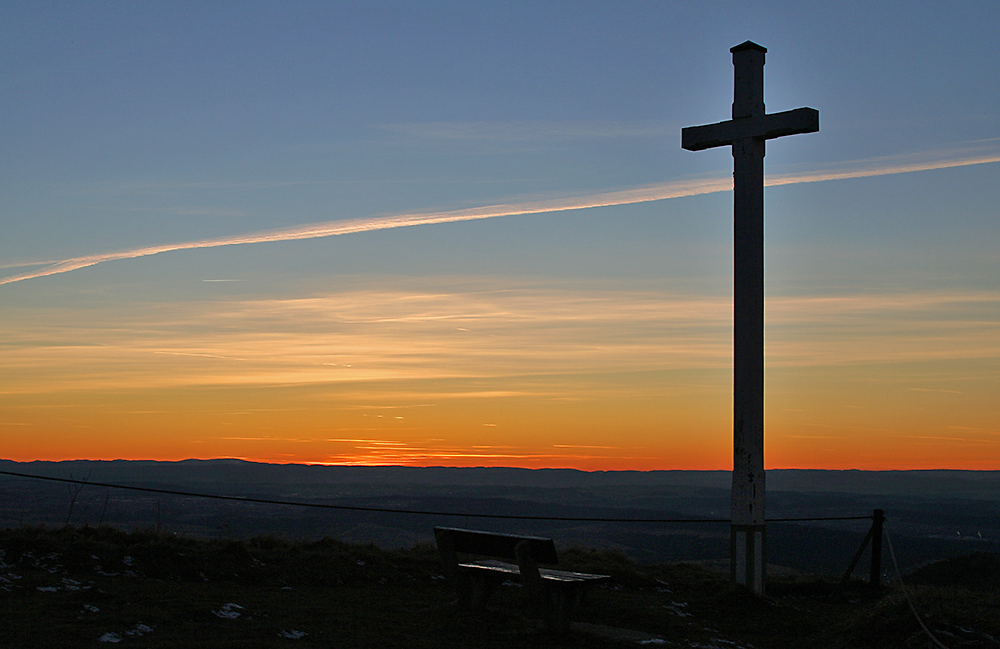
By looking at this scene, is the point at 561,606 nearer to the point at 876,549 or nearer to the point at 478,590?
the point at 478,590

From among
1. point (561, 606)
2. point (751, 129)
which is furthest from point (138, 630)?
point (751, 129)

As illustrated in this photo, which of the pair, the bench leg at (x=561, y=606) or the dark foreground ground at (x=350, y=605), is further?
the bench leg at (x=561, y=606)

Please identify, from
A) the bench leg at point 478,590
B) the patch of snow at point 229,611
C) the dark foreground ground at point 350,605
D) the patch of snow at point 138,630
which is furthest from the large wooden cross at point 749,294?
the patch of snow at point 138,630

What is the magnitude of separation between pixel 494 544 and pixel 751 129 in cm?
662

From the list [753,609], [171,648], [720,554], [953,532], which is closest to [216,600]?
[171,648]

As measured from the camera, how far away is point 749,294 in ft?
39.5

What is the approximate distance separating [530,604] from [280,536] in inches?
197

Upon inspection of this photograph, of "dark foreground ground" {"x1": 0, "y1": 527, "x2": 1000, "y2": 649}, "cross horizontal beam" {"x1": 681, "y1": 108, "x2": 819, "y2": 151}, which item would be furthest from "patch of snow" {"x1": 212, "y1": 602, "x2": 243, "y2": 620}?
"cross horizontal beam" {"x1": 681, "y1": 108, "x2": 819, "y2": 151}

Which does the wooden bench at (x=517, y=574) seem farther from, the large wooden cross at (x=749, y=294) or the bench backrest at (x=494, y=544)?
the large wooden cross at (x=749, y=294)

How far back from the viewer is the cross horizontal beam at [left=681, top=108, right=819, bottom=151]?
11.8 meters

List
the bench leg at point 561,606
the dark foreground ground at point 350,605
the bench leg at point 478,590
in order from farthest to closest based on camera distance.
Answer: the bench leg at point 478,590 → the bench leg at point 561,606 → the dark foreground ground at point 350,605

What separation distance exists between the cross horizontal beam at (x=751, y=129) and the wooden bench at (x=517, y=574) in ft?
20.8

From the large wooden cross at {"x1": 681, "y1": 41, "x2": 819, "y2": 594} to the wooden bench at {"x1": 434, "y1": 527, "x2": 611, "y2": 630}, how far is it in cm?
351

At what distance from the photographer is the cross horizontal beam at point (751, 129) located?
38.7 ft
